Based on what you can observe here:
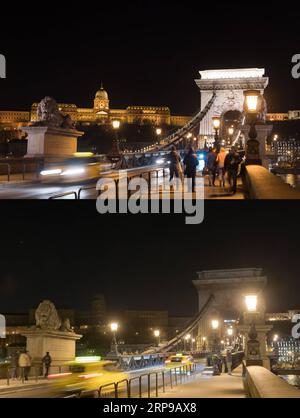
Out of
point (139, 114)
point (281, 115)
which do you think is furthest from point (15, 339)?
point (139, 114)

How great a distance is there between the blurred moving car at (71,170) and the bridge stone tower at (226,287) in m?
31.4

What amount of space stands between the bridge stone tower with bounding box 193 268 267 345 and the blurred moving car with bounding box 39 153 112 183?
3140 cm

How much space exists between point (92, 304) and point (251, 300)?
203ft

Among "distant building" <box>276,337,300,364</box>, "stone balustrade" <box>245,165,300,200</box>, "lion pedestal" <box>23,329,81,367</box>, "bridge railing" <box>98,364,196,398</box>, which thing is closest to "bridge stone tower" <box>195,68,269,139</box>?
"distant building" <box>276,337,300,364</box>

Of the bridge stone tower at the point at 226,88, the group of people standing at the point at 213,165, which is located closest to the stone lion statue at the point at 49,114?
the group of people standing at the point at 213,165

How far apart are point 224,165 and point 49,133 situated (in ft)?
30.9

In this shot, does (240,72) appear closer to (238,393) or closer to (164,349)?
(164,349)

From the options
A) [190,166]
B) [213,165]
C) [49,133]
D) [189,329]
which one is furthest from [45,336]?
[189,329]

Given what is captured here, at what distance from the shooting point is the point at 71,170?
21.3 meters

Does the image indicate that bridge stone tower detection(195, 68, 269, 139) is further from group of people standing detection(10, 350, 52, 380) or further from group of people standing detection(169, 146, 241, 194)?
group of people standing detection(10, 350, 52, 380)

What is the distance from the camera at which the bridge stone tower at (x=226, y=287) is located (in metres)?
55.2

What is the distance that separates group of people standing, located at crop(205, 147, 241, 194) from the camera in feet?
50.9

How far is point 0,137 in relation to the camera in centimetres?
12175

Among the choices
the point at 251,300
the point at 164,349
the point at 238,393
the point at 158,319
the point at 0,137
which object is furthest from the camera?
the point at 0,137
